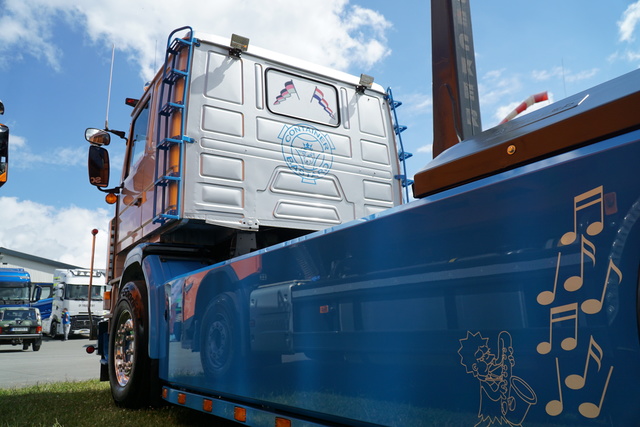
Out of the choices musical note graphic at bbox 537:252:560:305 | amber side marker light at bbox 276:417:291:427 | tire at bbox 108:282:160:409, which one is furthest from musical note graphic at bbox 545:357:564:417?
tire at bbox 108:282:160:409

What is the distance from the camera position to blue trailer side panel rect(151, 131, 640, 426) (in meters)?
1.38

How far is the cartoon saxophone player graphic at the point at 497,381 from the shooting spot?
5.14ft

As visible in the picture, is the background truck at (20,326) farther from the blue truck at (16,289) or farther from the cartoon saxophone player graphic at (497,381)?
the cartoon saxophone player graphic at (497,381)

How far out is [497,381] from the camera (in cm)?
163

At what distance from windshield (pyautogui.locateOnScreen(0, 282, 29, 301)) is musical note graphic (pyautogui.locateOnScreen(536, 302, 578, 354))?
887 inches

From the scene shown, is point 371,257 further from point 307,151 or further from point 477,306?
point 307,151

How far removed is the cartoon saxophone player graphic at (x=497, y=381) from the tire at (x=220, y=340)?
1.56 metres

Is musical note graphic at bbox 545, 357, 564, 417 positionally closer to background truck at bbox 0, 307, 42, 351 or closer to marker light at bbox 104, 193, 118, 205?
marker light at bbox 104, 193, 118, 205

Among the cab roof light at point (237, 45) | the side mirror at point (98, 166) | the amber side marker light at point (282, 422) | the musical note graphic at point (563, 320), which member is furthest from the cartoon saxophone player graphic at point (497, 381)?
the side mirror at point (98, 166)

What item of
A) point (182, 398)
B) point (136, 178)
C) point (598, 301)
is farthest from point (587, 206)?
point (136, 178)

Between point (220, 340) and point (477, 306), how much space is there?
1.86 metres

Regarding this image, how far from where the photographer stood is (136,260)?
458cm

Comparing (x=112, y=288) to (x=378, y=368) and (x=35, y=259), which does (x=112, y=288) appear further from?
(x=35, y=259)

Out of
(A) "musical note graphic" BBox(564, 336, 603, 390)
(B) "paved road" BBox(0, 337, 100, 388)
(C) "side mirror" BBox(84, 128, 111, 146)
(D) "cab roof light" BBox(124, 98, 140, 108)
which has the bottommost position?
(B) "paved road" BBox(0, 337, 100, 388)
